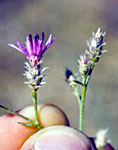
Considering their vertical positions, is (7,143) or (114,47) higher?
(114,47)

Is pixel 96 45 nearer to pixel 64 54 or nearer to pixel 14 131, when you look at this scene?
pixel 14 131

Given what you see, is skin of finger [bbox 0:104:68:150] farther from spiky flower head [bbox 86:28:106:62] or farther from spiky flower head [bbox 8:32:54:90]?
spiky flower head [bbox 86:28:106:62]

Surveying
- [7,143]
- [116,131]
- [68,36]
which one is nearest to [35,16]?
[68,36]

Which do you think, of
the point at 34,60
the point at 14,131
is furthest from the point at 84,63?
the point at 14,131

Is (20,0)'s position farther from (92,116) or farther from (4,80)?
(92,116)

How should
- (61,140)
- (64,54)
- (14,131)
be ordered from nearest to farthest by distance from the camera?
1. (61,140)
2. (14,131)
3. (64,54)

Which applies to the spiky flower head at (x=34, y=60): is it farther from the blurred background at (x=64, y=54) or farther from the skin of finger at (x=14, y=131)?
the blurred background at (x=64, y=54)
